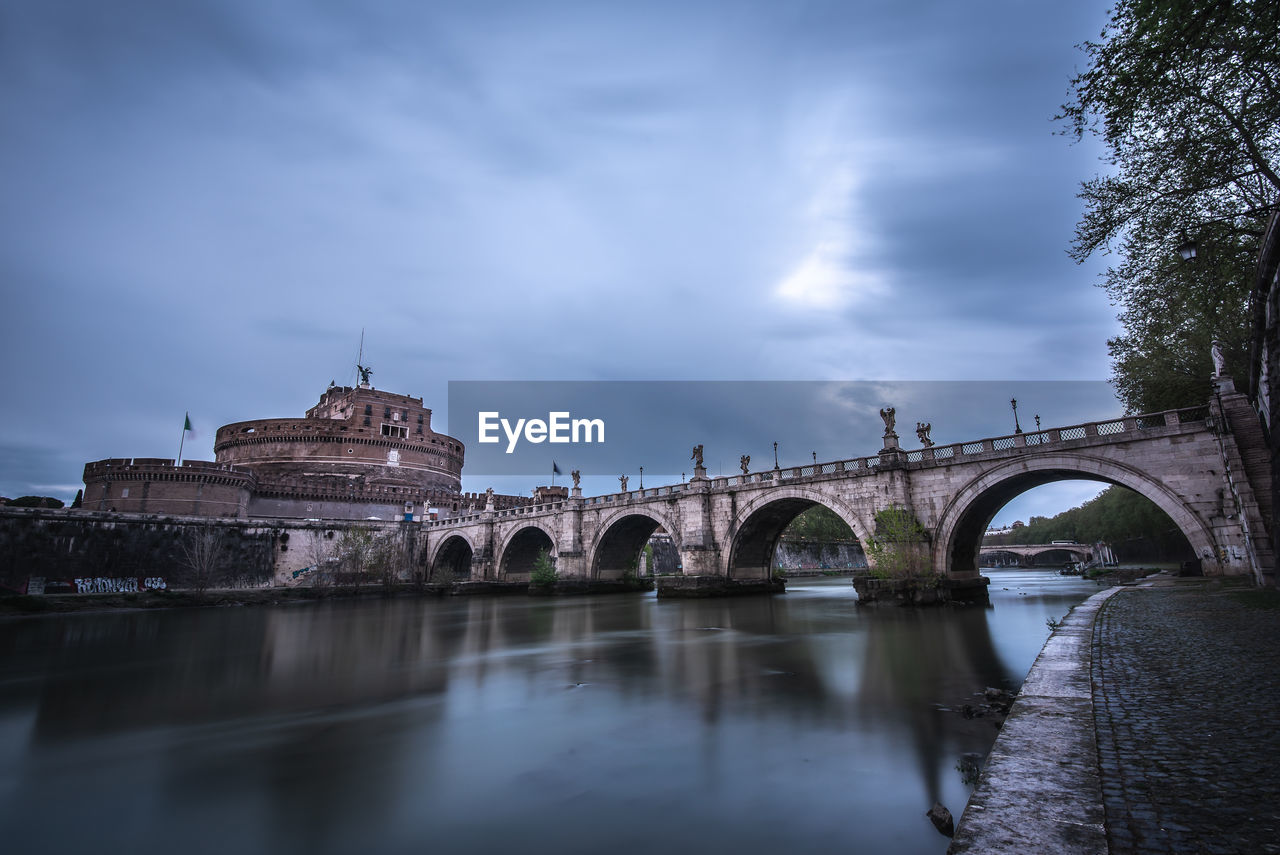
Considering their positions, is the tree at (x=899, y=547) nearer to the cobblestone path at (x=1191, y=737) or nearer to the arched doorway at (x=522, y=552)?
the cobblestone path at (x=1191, y=737)

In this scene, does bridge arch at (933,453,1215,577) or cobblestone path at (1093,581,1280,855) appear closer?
cobblestone path at (1093,581,1280,855)

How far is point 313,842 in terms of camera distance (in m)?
4.50

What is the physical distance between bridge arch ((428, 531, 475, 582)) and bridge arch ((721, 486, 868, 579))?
23.9 metres

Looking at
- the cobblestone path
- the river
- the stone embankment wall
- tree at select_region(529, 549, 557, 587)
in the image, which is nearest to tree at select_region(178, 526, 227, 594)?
the stone embankment wall

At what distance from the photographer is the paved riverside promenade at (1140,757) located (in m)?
2.91

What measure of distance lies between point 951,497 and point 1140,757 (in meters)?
22.2

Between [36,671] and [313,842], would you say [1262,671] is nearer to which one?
[313,842]

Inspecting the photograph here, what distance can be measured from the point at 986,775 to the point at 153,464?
55042 millimetres

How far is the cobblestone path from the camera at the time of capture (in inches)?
114

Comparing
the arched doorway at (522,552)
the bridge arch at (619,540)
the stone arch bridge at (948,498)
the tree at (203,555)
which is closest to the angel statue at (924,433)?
the stone arch bridge at (948,498)

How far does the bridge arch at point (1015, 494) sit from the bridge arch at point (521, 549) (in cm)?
2827

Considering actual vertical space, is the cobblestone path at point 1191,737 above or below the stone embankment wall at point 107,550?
below

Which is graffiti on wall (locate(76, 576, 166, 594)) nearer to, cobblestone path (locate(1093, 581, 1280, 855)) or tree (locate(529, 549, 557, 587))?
tree (locate(529, 549, 557, 587))

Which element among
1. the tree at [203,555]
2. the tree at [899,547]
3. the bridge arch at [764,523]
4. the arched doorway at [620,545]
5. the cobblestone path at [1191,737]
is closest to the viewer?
the cobblestone path at [1191,737]
